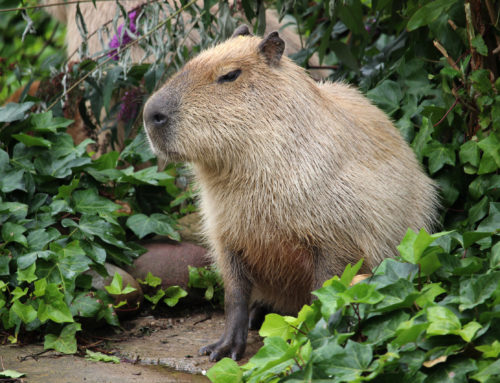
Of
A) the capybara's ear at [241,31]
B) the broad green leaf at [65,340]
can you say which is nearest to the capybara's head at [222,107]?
the capybara's ear at [241,31]

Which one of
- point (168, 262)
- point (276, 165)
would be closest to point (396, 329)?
point (276, 165)

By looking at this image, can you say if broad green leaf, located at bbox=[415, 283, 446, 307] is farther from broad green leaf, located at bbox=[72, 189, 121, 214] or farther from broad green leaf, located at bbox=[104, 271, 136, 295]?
broad green leaf, located at bbox=[72, 189, 121, 214]

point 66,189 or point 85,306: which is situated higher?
point 66,189

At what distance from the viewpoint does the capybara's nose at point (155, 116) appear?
3.14 m

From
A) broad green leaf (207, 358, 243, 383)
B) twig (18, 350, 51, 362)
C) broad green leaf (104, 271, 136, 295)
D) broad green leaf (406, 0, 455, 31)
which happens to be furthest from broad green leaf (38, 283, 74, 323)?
broad green leaf (406, 0, 455, 31)

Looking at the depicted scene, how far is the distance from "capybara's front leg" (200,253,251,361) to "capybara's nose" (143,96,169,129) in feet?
2.48

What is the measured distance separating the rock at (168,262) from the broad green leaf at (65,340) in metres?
0.82

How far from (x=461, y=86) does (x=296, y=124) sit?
106cm

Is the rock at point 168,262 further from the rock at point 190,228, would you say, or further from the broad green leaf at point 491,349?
the broad green leaf at point 491,349

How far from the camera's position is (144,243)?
431cm

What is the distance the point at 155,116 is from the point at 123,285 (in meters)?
1.14

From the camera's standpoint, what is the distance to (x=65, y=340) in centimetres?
327

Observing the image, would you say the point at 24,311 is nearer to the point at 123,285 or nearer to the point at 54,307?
the point at 54,307

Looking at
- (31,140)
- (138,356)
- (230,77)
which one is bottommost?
(138,356)
